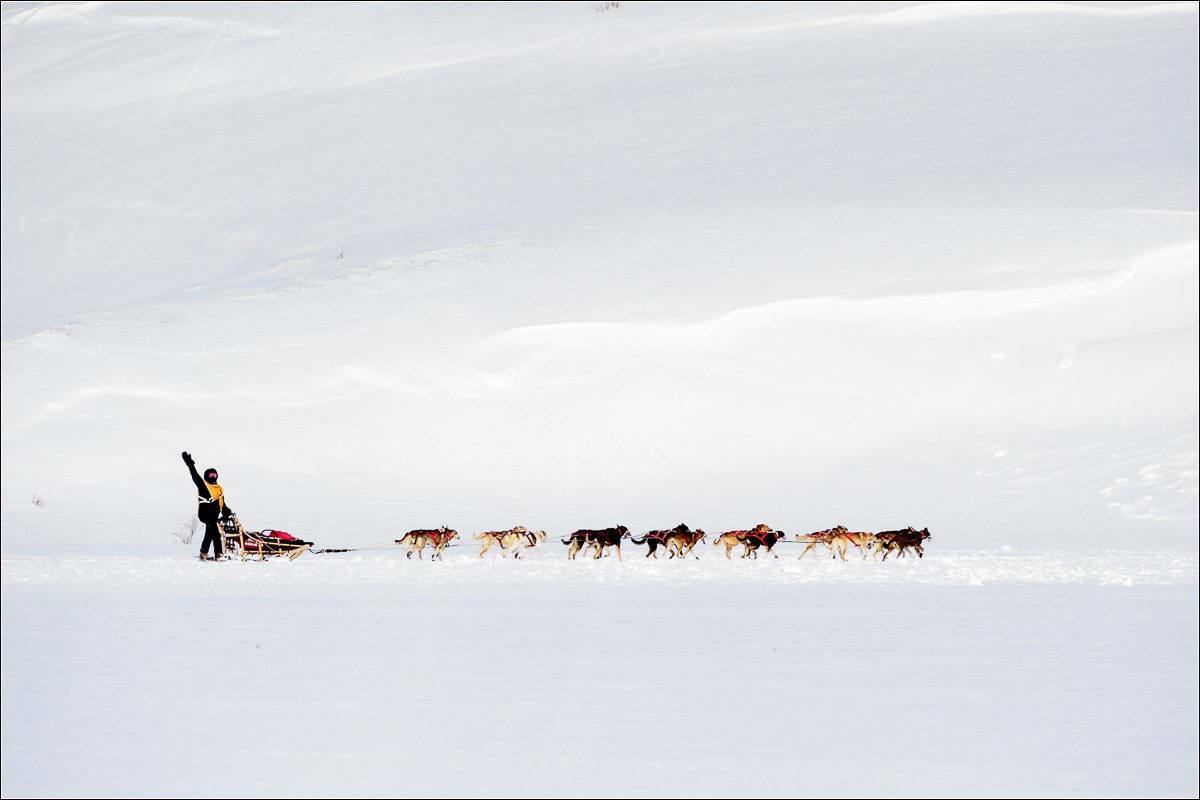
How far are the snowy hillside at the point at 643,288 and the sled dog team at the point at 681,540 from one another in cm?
103

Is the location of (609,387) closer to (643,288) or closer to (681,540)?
(643,288)

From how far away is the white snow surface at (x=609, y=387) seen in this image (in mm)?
5285

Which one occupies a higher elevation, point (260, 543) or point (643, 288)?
point (643, 288)

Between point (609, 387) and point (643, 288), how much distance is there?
4.70 feet

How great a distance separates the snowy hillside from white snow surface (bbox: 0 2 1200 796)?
5cm

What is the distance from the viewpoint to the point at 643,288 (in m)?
13.8

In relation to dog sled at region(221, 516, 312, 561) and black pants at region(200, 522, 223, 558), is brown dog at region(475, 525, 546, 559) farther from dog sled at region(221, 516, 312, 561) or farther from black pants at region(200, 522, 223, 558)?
black pants at region(200, 522, 223, 558)

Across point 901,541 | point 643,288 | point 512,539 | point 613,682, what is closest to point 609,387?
point 643,288

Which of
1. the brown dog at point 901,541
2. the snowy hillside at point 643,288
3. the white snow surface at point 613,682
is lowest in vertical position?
the white snow surface at point 613,682

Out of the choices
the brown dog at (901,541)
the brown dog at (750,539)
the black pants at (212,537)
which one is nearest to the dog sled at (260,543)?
the black pants at (212,537)

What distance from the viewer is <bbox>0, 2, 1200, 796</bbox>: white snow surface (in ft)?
17.3

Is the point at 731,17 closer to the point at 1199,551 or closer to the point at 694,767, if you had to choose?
the point at 1199,551

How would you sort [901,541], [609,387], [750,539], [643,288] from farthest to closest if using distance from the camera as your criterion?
[643,288], [609,387], [750,539], [901,541]

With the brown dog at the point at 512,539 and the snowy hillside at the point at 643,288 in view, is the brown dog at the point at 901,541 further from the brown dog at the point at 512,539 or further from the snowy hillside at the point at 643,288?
the brown dog at the point at 512,539
